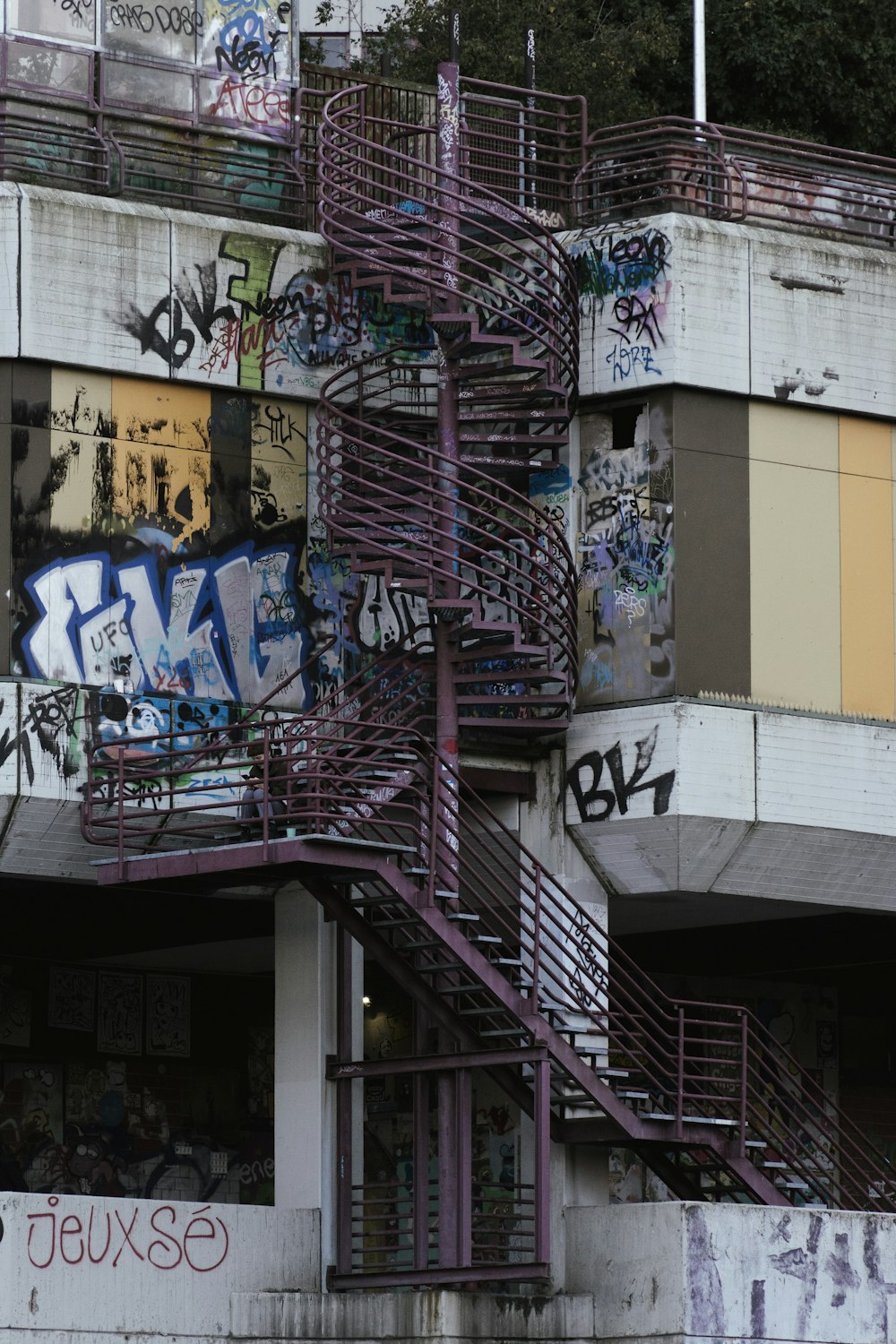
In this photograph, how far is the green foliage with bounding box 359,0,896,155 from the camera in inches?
1575

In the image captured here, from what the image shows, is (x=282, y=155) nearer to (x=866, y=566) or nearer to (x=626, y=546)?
(x=626, y=546)

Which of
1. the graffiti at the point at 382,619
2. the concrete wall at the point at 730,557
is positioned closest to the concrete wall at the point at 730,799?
the concrete wall at the point at 730,557

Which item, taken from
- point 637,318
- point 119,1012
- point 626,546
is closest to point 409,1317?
point 626,546

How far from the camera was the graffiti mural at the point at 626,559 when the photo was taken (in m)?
26.9

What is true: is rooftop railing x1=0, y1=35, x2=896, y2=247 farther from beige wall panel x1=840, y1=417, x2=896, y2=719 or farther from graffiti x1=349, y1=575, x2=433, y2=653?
graffiti x1=349, y1=575, x2=433, y2=653

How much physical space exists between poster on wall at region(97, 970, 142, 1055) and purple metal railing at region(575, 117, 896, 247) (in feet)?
36.9

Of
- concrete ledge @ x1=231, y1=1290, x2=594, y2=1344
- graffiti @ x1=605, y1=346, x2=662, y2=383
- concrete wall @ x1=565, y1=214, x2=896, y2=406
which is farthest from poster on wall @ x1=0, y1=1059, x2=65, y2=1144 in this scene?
graffiti @ x1=605, y1=346, x2=662, y2=383

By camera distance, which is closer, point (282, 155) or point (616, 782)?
point (616, 782)

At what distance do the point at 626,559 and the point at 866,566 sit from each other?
2.64 meters

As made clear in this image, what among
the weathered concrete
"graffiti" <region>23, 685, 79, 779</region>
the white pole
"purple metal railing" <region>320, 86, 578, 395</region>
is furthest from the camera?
the white pole

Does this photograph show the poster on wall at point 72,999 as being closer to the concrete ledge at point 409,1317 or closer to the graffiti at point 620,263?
the concrete ledge at point 409,1317

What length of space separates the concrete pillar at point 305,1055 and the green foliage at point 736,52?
56.1 ft

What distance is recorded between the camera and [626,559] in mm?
27203

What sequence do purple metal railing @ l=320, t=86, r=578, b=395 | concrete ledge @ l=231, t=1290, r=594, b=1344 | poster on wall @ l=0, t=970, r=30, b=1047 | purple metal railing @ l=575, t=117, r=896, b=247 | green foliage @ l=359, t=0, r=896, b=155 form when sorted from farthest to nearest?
green foliage @ l=359, t=0, r=896, b=155, poster on wall @ l=0, t=970, r=30, b=1047, purple metal railing @ l=575, t=117, r=896, b=247, purple metal railing @ l=320, t=86, r=578, b=395, concrete ledge @ l=231, t=1290, r=594, b=1344
